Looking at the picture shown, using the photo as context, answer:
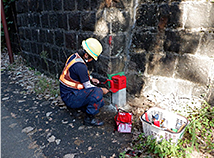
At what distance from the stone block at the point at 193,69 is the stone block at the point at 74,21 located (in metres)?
2.11

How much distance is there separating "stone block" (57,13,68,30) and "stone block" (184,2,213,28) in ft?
8.11

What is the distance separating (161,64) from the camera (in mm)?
3061

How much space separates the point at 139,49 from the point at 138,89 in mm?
809

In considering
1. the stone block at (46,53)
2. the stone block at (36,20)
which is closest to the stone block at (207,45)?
the stone block at (46,53)

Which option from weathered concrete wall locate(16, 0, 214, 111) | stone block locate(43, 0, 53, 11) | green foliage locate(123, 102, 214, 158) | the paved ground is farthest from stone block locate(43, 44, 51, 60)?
green foliage locate(123, 102, 214, 158)

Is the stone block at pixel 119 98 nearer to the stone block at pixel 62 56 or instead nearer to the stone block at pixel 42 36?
the stone block at pixel 62 56

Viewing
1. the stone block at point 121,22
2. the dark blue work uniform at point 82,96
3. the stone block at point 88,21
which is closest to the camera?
the dark blue work uniform at point 82,96

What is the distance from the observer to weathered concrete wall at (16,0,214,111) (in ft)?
8.60

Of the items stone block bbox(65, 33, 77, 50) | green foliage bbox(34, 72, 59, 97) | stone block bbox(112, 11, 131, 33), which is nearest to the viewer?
stone block bbox(112, 11, 131, 33)

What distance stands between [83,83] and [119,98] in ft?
2.74

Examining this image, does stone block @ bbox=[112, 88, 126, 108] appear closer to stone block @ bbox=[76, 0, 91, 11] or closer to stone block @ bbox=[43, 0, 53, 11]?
stone block @ bbox=[76, 0, 91, 11]

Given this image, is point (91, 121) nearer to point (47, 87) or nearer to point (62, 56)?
point (47, 87)

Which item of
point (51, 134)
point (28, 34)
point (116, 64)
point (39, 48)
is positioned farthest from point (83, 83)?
point (28, 34)

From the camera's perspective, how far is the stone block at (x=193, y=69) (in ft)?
8.69
